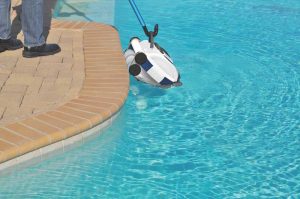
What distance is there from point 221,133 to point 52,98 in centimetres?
136

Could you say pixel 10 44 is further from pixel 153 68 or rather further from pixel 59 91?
pixel 153 68

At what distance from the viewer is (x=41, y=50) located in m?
5.05

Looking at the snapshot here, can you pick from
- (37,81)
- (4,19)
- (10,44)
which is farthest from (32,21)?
(37,81)

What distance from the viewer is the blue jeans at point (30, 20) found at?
187 inches

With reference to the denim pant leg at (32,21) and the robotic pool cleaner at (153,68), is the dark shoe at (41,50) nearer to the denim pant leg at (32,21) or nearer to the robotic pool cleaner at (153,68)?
the denim pant leg at (32,21)

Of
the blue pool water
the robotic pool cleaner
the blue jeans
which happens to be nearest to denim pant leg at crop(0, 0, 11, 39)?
the blue jeans

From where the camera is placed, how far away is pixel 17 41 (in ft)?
17.4

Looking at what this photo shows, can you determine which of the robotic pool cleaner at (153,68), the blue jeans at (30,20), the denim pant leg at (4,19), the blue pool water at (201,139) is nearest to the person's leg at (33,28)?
the blue jeans at (30,20)

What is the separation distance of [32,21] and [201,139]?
1.89 m

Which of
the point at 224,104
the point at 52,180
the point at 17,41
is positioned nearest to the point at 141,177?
the point at 52,180

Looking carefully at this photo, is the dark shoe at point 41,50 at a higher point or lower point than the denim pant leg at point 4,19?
lower

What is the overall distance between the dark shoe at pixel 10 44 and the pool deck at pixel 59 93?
75 mm

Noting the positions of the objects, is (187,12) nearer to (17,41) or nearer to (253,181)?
(17,41)

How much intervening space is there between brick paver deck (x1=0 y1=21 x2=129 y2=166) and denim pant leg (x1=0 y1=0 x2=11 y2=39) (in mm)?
190
